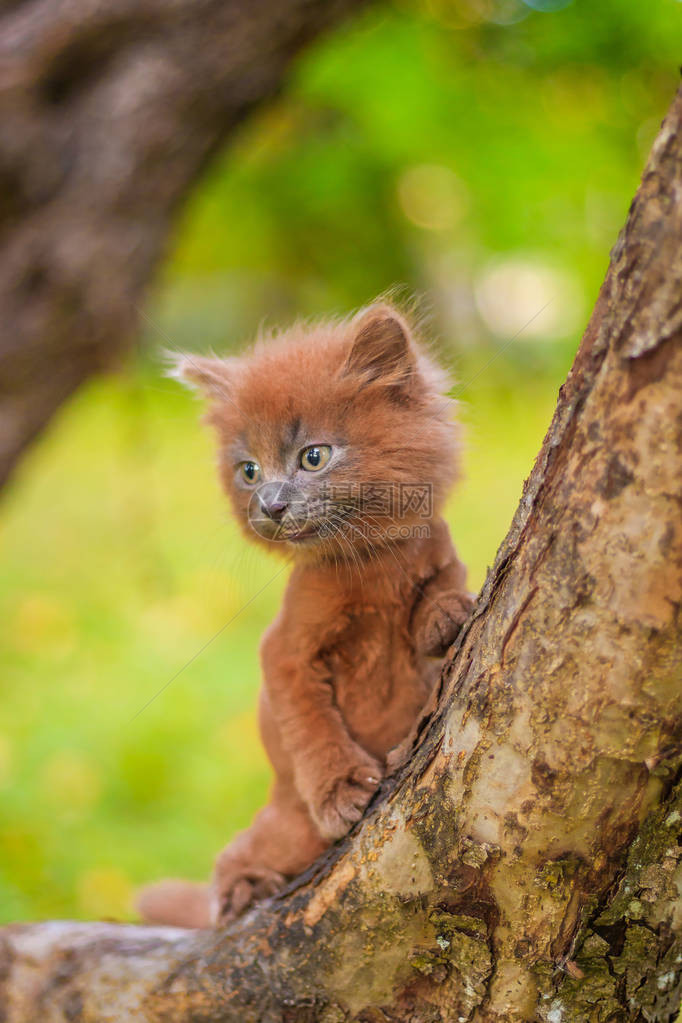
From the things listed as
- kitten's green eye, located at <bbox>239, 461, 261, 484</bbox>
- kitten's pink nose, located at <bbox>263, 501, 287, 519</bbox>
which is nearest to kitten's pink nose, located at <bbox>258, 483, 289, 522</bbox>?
kitten's pink nose, located at <bbox>263, 501, 287, 519</bbox>

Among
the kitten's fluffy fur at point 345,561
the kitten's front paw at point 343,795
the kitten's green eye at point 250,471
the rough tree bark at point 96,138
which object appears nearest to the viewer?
the kitten's front paw at point 343,795

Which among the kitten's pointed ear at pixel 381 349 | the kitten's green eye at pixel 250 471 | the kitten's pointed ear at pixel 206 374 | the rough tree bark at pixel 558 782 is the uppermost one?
the kitten's pointed ear at pixel 206 374

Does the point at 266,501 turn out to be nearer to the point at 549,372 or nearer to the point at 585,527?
the point at 585,527

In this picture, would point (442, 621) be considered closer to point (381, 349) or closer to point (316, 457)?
point (316, 457)

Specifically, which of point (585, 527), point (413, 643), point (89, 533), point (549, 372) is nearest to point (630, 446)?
point (585, 527)

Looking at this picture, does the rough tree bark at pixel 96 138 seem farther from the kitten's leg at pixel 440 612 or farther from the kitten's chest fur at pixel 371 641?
the kitten's leg at pixel 440 612

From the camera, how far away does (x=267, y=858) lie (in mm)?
2309

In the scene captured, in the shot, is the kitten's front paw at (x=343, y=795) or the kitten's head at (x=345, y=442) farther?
the kitten's head at (x=345, y=442)

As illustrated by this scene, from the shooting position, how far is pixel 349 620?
219cm

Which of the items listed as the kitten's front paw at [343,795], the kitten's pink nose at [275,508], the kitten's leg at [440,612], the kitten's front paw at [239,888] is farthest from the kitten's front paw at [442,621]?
the kitten's front paw at [239,888]

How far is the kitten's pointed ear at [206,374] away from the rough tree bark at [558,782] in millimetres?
1078

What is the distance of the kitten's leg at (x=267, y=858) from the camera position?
2270 mm

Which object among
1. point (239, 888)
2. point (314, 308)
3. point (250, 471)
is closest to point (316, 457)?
point (250, 471)

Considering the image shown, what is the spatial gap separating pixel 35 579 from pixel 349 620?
451cm
